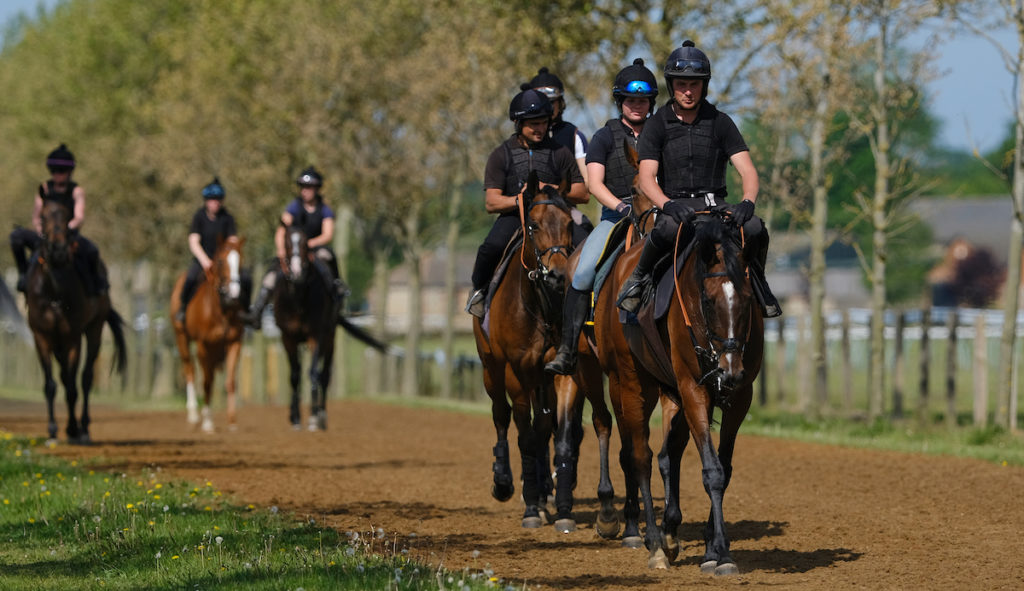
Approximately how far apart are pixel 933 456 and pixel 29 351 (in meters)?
47.1

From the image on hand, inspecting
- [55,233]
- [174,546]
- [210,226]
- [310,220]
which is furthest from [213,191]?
[174,546]

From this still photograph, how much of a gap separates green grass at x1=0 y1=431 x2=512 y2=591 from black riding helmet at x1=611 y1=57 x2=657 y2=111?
3.79 meters

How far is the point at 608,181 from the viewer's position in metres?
11.8

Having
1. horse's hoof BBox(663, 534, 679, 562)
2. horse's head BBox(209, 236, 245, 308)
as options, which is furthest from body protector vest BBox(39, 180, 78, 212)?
horse's hoof BBox(663, 534, 679, 562)

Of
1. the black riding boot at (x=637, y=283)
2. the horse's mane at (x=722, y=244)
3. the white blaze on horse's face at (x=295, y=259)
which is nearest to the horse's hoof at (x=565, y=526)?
the black riding boot at (x=637, y=283)

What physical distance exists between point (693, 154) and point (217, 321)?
47.3 feet

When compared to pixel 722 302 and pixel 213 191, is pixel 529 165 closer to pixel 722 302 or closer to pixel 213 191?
pixel 722 302

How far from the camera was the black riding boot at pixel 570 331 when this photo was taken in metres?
11.1

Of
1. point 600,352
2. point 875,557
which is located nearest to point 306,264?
point 600,352

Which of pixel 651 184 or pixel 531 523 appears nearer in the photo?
pixel 651 184

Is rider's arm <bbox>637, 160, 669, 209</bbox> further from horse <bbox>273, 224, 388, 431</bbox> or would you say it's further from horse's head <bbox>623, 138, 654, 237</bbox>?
horse <bbox>273, 224, 388, 431</bbox>

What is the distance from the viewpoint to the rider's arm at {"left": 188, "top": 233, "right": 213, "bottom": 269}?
22.6m

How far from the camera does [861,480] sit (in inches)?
562

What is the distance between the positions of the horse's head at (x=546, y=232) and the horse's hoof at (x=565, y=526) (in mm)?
1708
